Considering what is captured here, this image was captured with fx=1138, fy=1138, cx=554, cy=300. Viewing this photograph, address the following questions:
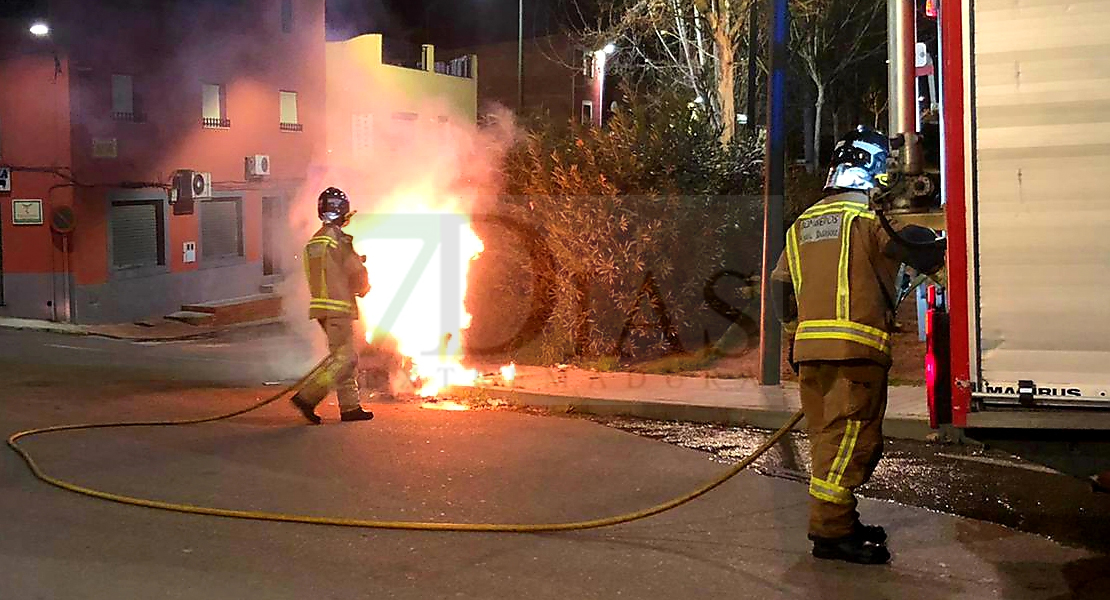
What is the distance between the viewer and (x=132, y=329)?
2048 cm

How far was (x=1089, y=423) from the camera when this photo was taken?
4426mm

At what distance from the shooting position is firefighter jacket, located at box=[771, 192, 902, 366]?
518 centimetres

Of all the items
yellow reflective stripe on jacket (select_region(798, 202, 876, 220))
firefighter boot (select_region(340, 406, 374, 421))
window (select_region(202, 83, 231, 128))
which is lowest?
firefighter boot (select_region(340, 406, 374, 421))

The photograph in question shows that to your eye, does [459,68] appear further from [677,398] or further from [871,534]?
[871,534]

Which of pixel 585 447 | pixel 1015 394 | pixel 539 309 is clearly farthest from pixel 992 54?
pixel 539 309

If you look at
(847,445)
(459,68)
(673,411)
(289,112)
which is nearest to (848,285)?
(847,445)

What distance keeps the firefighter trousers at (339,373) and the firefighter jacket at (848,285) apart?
14.5 ft

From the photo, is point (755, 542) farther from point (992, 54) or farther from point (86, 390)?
point (86, 390)

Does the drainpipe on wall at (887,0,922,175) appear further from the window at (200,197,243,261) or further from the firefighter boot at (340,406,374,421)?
the window at (200,197,243,261)

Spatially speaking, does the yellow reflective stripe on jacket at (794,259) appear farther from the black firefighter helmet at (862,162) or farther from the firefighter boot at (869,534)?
the firefighter boot at (869,534)

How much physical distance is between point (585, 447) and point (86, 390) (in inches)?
222

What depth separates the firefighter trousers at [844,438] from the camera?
5.23 metres

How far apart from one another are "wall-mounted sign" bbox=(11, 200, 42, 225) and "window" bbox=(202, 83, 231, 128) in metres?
4.16

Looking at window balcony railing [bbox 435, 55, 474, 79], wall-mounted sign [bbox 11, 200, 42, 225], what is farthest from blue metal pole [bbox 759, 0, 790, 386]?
window balcony railing [bbox 435, 55, 474, 79]
